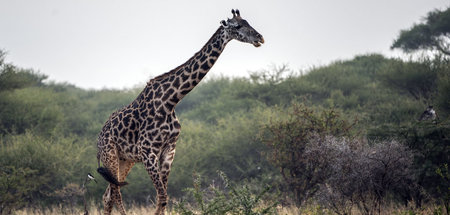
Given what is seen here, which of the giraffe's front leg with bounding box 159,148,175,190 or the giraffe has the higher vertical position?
the giraffe

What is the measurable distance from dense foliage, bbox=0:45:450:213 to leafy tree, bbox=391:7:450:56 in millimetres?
2312

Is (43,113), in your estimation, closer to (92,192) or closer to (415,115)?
(92,192)

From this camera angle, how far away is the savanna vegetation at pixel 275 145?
8.93 meters

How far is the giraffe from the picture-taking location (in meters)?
7.54

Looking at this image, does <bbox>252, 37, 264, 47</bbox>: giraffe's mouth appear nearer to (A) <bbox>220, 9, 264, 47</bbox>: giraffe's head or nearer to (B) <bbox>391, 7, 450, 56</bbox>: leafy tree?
(A) <bbox>220, 9, 264, 47</bbox>: giraffe's head

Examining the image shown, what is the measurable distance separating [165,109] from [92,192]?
1072cm

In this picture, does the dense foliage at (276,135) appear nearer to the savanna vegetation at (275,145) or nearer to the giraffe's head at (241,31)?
the savanna vegetation at (275,145)

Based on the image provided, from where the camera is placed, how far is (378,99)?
21.8 metres

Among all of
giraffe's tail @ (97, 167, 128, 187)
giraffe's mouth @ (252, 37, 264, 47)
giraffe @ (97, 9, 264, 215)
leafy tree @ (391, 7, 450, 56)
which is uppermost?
leafy tree @ (391, 7, 450, 56)

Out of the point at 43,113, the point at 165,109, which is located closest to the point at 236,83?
the point at 43,113

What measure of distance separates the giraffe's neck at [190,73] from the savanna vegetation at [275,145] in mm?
1411

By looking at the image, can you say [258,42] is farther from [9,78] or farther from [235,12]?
[9,78]

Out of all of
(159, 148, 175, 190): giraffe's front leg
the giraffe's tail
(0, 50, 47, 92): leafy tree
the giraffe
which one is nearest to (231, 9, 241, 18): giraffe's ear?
the giraffe

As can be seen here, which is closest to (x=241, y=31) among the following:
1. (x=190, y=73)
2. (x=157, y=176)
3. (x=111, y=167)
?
(x=190, y=73)
